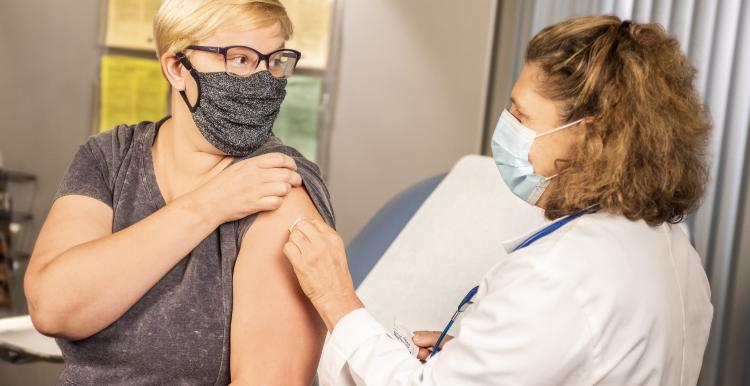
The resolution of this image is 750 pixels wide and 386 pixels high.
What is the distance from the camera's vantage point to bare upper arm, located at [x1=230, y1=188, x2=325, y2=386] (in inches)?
51.4

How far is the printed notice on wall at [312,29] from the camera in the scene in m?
3.73

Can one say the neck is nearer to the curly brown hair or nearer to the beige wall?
the curly brown hair

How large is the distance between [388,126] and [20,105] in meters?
1.62

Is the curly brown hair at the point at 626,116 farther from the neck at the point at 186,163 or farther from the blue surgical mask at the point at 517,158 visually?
the neck at the point at 186,163

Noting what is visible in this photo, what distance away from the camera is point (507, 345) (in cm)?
120

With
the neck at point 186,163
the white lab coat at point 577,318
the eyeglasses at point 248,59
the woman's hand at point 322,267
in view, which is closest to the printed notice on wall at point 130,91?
the neck at point 186,163

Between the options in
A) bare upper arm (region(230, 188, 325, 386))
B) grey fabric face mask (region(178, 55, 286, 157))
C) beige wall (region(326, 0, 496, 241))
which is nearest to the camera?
bare upper arm (region(230, 188, 325, 386))

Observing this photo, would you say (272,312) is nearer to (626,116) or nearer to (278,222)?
(278,222)

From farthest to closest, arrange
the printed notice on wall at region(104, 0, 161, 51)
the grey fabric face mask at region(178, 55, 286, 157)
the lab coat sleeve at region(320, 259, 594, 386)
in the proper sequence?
1. the printed notice on wall at region(104, 0, 161, 51)
2. the grey fabric face mask at region(178, 55, 286, 157)
3. the lab coat sleeve at region(320, 259, 594, 386)

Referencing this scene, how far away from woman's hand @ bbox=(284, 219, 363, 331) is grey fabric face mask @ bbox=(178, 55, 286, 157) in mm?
201

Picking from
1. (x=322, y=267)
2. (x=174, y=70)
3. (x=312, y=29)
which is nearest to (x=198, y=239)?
(x=322, y=267)

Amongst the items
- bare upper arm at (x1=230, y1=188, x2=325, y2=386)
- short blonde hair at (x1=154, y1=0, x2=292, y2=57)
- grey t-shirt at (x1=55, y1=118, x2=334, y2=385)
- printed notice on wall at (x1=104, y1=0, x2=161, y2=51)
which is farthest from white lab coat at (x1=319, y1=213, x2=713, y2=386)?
printed notice on wall at (x1=104, y1=0, x2=161, y2=51)

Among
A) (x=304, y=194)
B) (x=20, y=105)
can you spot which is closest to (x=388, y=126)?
(x=20, y=105)

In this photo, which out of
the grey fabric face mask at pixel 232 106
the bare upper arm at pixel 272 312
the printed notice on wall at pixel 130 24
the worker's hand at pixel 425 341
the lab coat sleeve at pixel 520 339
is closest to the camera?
the lab coat sleeve at pixel 520 339
